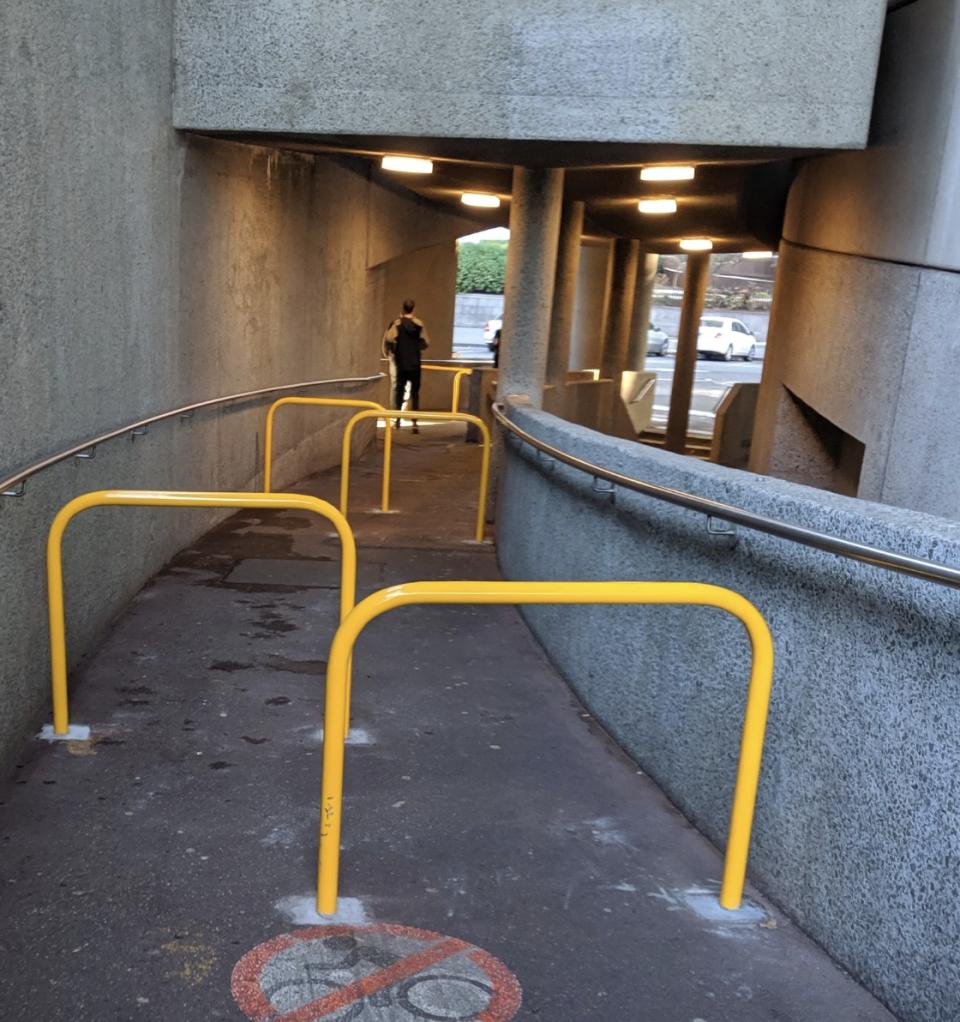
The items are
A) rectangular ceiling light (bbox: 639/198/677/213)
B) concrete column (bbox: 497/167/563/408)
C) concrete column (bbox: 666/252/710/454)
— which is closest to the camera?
concrete column (bbox: 497/167/563/408)

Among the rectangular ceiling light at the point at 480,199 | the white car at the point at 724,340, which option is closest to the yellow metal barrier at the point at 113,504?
the rectangular ceiling light at the point at 480,199

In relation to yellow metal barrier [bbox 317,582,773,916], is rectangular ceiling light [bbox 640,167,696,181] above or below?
above

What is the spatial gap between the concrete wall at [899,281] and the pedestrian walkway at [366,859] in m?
2.43

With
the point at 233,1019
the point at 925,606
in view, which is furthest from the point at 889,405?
the point at 233,1019

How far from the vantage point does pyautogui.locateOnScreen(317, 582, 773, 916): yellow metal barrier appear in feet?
8.87

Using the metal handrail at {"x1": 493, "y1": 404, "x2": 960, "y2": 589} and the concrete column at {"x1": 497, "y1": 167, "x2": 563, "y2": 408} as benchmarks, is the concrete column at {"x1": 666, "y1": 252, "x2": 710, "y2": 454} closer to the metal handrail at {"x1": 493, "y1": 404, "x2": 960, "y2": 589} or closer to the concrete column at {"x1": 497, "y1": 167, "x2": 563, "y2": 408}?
the concrete column at {"x1": 497, "y1": 167, "x2": 563, "y2": 408}

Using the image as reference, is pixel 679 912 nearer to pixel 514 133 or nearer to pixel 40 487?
pixel 40 487

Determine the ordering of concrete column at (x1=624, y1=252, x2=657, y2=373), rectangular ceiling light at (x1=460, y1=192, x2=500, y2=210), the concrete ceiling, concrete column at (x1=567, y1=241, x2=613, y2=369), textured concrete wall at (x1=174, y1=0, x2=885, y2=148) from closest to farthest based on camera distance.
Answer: textured concrete wall at (x1=174, y1=0, x2=885, y2=148), the concrete ceiling, rectangular ceiling light at (x1=460, y1=192, x2=500, y2=210), concrete column at (x1=624, y1=252, x2=657, y2=373), concrete column at (x1=567, y1=241, x2=613, y2=369)

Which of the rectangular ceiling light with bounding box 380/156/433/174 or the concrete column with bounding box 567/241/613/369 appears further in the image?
the concrete column with bounding box 567/241/613/369

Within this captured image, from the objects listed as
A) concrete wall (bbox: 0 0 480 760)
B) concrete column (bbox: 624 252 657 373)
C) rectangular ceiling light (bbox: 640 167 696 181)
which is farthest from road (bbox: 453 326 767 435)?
concrete wall (bbox: 0 0 480 760)

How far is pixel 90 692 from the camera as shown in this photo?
176 inches

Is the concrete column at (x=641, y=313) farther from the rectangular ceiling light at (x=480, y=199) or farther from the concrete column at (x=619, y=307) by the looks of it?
the rectangular ceiling light at (x=480, y=199)

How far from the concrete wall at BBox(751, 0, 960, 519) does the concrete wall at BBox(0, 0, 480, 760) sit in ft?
13.5

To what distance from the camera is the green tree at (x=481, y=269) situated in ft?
146
